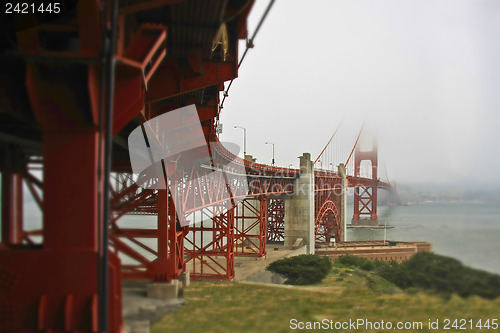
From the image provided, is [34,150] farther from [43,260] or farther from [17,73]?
[43,260]

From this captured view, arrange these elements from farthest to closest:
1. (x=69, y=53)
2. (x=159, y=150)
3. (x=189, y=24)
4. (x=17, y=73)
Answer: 1. (x=159, y=150)
2. (x=189, y=24)
3. (x=17, y=73)
4. (x=69, y=53)

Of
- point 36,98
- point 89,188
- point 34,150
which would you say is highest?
point 36,98

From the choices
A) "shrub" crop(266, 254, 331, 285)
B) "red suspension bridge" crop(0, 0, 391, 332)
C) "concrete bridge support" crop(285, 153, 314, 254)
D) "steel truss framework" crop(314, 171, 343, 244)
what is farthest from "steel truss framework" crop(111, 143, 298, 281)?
"steel truss framework" crop(314, 171, 343, 244)

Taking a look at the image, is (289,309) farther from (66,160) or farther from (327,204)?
(327,204)

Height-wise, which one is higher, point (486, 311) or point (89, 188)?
point (89, 188)

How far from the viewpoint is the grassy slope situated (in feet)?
13.3

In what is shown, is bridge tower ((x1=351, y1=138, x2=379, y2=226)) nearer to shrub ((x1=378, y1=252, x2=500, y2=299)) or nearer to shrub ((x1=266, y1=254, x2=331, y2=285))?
shrub ((x1=266, y1=254, x2=331, y2=285))

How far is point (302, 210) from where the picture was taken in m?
43.1

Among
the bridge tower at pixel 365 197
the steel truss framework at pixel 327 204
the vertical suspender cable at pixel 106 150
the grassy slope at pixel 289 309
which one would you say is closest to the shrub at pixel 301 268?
the grassy slope at pixel 289 309

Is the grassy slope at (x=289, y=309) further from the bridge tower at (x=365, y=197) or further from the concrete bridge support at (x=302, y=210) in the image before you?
the bridge tower at (x=365, y=197)

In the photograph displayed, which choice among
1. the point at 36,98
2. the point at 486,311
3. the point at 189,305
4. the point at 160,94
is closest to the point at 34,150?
the point at 36,98

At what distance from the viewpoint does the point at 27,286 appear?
3900 mm

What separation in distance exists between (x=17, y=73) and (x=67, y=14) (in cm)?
71

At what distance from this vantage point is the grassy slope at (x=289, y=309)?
4.05 meters
